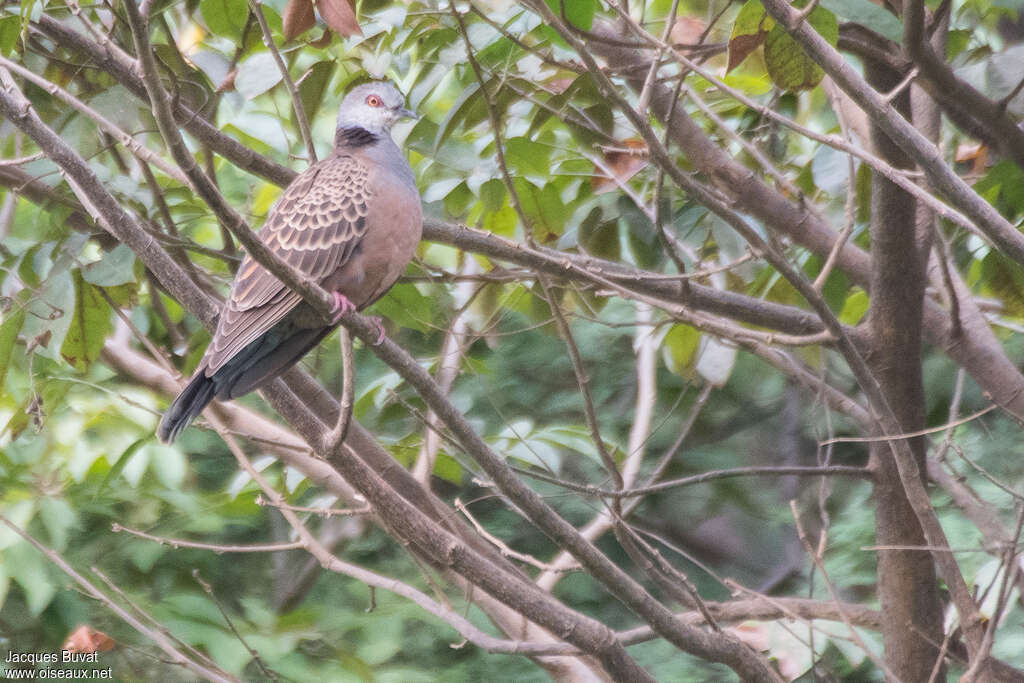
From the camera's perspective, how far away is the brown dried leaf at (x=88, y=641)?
3.59 m

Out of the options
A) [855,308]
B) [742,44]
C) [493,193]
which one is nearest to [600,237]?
[493,193]

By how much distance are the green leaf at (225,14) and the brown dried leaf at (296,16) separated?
0.38 m

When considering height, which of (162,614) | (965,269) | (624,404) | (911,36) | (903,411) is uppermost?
(911,36)

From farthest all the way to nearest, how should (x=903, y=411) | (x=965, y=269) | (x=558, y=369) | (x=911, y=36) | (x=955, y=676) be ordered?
1. (x=558, y=369)
2. (x=955, y=676)
3. (x=965, y=269)
4. (x=903, y=411)
5. (x=911, y=36)

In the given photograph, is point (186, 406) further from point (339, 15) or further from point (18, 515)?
point (339, 15)

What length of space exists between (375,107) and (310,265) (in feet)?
2.41

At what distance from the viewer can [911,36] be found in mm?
2639

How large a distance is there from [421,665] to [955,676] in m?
2.13

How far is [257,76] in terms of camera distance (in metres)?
3.22

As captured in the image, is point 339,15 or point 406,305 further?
point 406,305

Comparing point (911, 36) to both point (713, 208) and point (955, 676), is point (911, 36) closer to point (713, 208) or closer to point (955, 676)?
point (713, 208)

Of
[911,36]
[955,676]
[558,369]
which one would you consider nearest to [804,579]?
[955,676]

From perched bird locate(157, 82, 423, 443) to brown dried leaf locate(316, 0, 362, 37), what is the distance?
0.60 m

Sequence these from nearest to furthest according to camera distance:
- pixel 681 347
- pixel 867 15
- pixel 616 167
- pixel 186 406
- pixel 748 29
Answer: pixel 867 15 < pixel 748 29 < pixel 186 406 < pixel 681 347 < pixel 616 167
